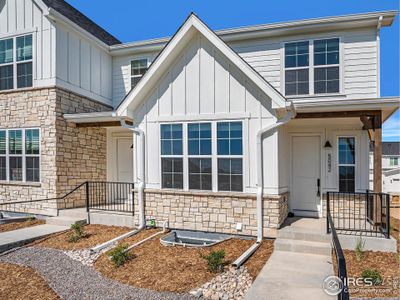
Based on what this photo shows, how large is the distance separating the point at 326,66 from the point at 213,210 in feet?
18.8

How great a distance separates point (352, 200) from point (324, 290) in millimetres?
4539

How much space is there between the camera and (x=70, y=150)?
9234 mm

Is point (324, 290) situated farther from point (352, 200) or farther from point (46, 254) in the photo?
point (46, 254)

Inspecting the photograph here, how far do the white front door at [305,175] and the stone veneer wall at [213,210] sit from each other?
1.22 metres

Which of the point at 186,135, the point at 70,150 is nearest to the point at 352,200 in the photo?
the point at 186,135

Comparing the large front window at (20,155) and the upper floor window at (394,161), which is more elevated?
the large front window at (20,155)

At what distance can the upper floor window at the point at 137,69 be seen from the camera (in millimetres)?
10758

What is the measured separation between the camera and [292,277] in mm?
4641

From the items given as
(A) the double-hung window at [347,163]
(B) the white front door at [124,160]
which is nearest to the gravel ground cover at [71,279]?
(B) the white front door at [124,160]

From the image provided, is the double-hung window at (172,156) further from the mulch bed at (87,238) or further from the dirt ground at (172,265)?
the mulch bed at (87,238)

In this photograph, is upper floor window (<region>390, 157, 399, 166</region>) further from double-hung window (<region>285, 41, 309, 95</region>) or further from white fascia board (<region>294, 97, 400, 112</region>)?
white fascia board (<region>294, 97, 400, 112</region>)

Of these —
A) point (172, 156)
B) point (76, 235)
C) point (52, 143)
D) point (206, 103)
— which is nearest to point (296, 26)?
point (206, 103)

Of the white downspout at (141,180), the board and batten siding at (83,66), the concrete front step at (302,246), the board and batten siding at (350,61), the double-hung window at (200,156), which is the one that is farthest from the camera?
the board and batten siding at (83,66)

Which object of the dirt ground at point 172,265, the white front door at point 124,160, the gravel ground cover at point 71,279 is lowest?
the gravel ground cover at point 71,279
